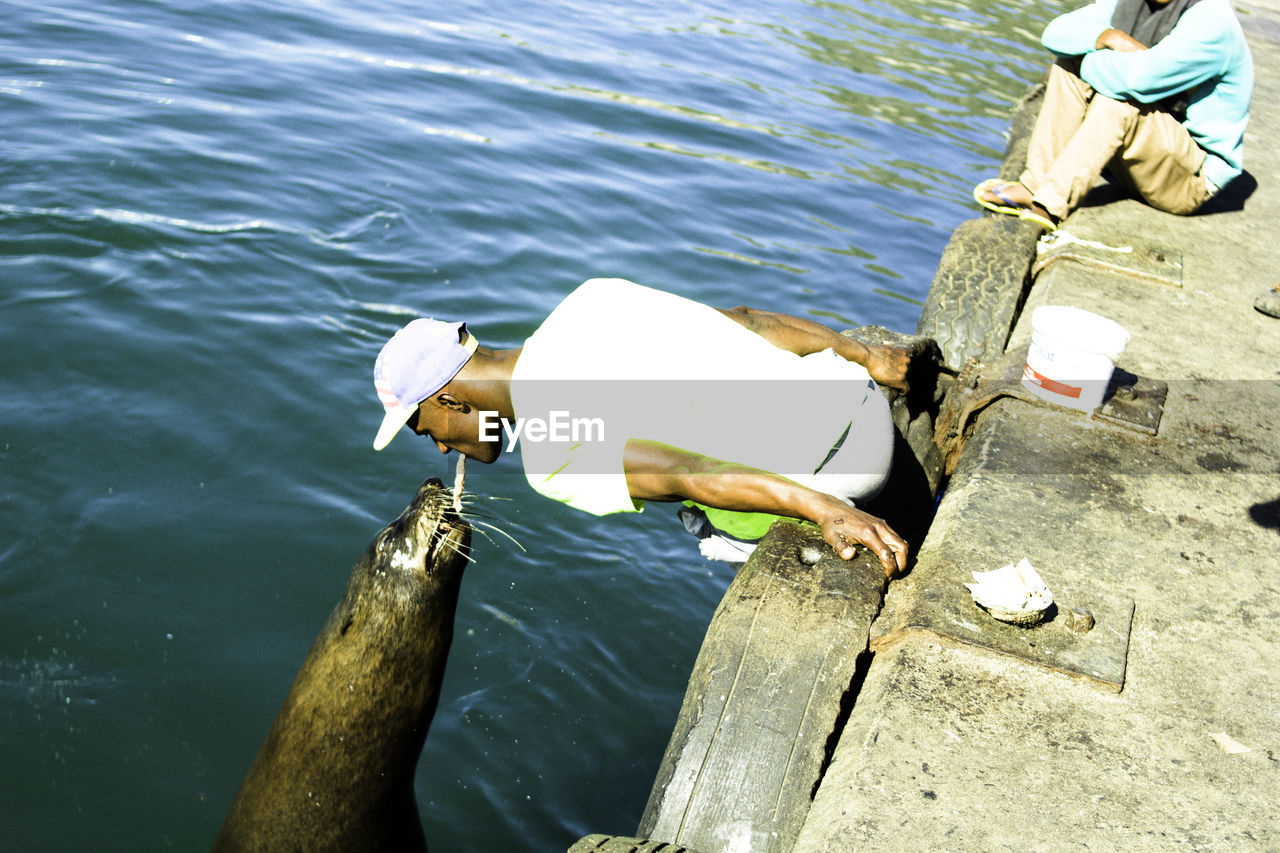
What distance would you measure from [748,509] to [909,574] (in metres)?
0.56

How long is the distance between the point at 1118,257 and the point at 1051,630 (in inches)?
135

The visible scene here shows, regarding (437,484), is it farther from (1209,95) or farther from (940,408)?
(1209,95)

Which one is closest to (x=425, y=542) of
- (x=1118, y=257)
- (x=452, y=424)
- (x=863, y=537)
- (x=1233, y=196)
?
(x=452, y=424)

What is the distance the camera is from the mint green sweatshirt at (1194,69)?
616cm

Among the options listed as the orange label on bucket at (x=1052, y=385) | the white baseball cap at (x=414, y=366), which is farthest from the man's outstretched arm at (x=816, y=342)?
the white baseball cap at (x=414, y=366)

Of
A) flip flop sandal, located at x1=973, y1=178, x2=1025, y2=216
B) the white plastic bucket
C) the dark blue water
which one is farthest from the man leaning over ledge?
flip flop sandal, located at x1=973, y1=178, x2=1025, y2=216

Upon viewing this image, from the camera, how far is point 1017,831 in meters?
2.60

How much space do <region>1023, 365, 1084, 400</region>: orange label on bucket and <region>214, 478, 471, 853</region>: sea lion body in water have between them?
2.45 m

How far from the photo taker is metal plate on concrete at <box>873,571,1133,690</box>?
312 centimetres

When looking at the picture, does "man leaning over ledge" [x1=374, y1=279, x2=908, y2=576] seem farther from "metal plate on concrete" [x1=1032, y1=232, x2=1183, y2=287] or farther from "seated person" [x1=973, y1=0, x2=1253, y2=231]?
"seated person" [x1=973, y1=0, x2=1253, y2=231]

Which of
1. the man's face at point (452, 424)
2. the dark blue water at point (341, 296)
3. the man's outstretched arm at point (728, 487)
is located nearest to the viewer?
the man's outstretched arm at point (728, 487)

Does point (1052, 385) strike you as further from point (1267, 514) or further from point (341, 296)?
point (341, 296)

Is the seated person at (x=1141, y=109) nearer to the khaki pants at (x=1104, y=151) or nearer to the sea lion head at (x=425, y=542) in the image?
the khaki pants at (x=1104, y=151)

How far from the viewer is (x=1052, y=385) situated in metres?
4.46
